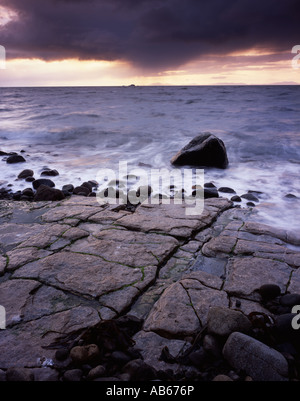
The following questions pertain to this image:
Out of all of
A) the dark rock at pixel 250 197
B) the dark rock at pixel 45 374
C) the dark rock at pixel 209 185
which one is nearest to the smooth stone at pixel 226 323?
the dark rock at pixel 45 374

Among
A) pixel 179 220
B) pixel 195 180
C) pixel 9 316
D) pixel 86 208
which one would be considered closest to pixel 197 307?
pixel 9 316

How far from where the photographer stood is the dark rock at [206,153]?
6822 mm

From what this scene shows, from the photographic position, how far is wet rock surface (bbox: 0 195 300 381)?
1599 mm

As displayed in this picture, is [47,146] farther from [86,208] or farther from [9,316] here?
[9,316]

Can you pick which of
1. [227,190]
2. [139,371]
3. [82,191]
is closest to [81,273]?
[139,371]

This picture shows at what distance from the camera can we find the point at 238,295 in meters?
2.21

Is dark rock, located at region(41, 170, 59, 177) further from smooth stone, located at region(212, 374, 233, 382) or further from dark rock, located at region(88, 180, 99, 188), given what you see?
smooth stone, located at region(212, 374, 233, 382)

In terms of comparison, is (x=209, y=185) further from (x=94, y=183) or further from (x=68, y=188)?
(x=68, y=188)

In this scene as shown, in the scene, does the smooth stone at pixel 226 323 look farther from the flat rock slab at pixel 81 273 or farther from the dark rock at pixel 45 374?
the dark rock at pixel 45 374

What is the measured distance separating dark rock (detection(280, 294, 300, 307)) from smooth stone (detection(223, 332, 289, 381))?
56cm

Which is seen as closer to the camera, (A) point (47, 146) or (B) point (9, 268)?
(B) point (9, 268)

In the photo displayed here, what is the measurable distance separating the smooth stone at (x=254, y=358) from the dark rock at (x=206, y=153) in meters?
5.55
